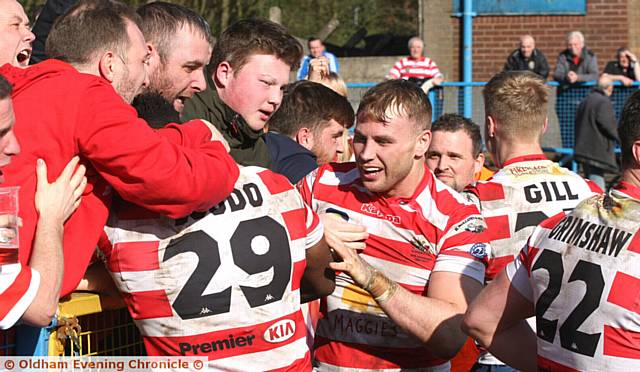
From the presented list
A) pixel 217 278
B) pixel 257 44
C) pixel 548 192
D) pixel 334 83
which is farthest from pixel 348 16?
pixel 217 278

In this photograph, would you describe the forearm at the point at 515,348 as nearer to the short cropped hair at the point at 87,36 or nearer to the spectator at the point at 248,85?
the spectator at the point at 248,85

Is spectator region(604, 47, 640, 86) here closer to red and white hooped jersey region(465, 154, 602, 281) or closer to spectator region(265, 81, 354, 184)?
spectator region(265, 81, 354, 184)

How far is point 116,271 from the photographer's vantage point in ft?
10.3

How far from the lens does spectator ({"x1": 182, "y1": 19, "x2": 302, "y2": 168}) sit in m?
3.90

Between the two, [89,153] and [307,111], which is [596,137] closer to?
[307,111]

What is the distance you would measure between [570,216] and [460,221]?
2.53 ft

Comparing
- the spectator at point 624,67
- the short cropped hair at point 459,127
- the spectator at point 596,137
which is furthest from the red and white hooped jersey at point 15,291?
the spectator at point 624,67

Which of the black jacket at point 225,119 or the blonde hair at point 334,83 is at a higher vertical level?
the black jacket at point 225,119

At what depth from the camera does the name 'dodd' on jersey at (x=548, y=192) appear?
482cm

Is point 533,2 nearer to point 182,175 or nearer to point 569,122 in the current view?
point 569,122

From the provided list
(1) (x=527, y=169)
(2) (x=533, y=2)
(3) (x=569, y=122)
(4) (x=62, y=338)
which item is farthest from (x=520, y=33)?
(4) (x=62, y=338)

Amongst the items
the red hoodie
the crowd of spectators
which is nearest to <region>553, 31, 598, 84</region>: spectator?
the crowd of spectators

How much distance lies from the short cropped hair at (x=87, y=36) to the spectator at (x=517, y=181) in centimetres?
232

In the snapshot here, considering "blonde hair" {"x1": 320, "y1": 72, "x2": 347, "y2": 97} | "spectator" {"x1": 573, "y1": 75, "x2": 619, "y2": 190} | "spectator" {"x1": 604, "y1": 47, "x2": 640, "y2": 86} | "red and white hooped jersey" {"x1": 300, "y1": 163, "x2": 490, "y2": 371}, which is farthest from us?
"spectator" {"x1": 604, "y1": 47, "x2": 640, "y2": 86}
